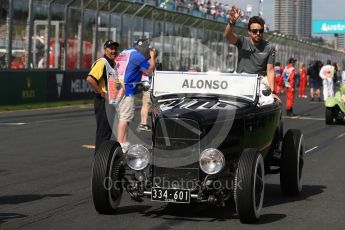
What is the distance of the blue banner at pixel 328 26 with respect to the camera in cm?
8169

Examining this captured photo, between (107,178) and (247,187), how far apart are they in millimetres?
1299

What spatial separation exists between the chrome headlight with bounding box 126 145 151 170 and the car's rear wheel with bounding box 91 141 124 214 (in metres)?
0.20

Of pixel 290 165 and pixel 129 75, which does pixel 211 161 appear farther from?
pixel 129 75

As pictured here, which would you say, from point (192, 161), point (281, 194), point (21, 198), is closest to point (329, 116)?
point (281, 194)

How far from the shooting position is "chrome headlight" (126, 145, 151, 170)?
6.84m

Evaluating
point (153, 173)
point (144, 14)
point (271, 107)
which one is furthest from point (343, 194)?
point (144, 14)

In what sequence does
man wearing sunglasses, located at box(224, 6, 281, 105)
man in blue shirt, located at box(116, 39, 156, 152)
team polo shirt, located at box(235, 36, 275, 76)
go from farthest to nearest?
1. man in blue shirt, located at box(116, 39, 156, 152)
2. team polo shirt, located at box(235, 36, 275, 76)
3. man wearing sunglasses, located at box(224, 6, 281, 105)

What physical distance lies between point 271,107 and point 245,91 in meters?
0.54

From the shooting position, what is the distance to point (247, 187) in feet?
21.7

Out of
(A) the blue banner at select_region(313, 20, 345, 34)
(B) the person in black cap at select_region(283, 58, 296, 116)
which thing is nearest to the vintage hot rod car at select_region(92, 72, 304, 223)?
(B) the person in black cap at select_region(283, 58, 296, 116)

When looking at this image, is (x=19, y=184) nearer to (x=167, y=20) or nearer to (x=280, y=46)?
(x=167, y=20)

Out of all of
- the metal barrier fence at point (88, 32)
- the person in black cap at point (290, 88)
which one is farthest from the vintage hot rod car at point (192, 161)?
the person in black cap at point (290, 88)

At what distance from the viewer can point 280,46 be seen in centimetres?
6462

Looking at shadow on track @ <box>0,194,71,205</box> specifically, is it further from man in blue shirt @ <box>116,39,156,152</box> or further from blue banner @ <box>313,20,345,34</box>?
blue banner @ <box>313,20,345,34</box>
